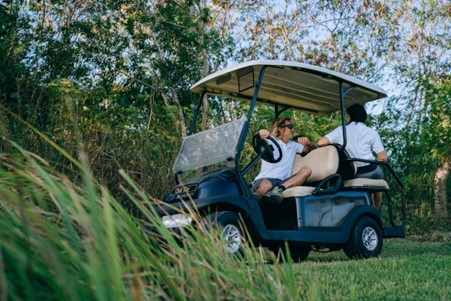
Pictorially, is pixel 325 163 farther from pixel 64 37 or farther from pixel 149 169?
pixel 64 37

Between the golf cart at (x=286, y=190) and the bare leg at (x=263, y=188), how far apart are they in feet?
0.48

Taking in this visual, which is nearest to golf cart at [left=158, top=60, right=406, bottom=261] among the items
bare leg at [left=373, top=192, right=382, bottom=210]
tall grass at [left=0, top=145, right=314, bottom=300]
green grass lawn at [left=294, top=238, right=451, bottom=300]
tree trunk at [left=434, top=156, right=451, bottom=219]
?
bare leg at [left=373, top=192, right=382, bottom=210]

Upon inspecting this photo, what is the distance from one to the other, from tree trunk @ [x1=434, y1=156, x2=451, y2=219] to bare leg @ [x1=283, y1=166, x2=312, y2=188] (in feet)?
21.7

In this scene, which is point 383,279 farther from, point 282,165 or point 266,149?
point 282,165

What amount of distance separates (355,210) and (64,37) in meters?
11.0

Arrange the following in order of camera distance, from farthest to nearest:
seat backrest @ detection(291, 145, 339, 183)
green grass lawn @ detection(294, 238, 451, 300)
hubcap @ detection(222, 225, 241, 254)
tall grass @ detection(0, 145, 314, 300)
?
seat backrest @ detection(291, 145, 339, 183), hubcap @ detection(222, 225, 241, 254), green grass lawn @ detection(294, 238, 451, 300), tall grass @ detection(0, 145, 314, 300)

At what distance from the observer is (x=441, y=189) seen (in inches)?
535

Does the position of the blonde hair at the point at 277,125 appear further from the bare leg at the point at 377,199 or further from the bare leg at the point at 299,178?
the bare leg at the point at 377,199

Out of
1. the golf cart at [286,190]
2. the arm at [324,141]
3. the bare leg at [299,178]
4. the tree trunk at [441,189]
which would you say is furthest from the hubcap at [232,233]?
the tree trunk at [441,189]

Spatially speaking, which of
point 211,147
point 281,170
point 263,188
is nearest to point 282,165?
point 281,170

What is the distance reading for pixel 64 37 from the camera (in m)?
16.5

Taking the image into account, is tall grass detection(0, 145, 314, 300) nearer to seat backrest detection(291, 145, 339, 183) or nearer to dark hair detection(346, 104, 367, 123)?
seat backrest detection(291, 145, 339, 183)

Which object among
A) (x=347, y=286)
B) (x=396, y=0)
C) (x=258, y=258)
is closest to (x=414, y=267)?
(x=347, y=286)

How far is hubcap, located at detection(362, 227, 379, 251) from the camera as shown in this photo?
24.3 ft
